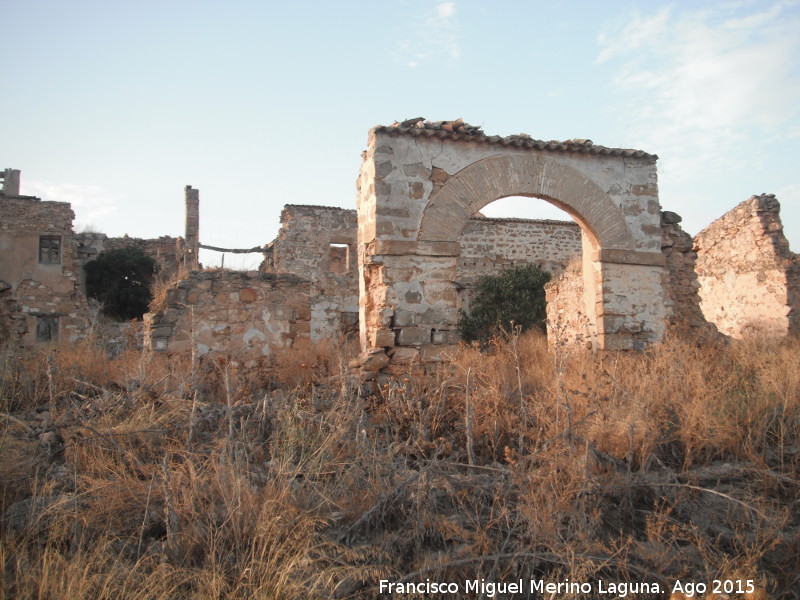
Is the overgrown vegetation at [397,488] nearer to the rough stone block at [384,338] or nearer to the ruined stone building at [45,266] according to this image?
the rough stone block at [384,338]

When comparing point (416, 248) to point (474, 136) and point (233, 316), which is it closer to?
point (474, 136)

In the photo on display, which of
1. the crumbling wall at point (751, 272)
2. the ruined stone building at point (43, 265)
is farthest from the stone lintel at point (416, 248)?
the ruined stone building at point (43, 265)

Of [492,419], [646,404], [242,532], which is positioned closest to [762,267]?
[646,404]

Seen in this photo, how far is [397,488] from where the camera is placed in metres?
4.18

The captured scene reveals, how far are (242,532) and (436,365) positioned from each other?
3808mm

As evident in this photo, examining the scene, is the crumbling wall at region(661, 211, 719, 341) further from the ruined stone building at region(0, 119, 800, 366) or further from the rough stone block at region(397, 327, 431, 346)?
the rough stone block at region(397, 327, 431, 346)

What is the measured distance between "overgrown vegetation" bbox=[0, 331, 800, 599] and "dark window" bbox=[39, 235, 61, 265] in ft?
45.5

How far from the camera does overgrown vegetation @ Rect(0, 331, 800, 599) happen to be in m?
3.49

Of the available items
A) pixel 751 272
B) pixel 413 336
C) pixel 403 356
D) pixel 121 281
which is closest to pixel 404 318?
pixel 413 336

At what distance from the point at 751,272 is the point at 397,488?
9664mm

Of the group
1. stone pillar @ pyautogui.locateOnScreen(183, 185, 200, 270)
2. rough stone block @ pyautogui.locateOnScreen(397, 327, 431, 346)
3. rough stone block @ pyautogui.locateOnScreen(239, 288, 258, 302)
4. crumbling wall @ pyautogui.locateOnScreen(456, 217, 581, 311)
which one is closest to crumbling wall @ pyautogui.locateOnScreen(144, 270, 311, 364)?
rough stone block @ pyautogui.locateOnScreen(239, 288, 258, 302)

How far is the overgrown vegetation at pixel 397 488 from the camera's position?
11.5ft

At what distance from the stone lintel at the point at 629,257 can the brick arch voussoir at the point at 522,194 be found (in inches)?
3.2

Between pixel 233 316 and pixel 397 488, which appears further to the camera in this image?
pixel 233 316
